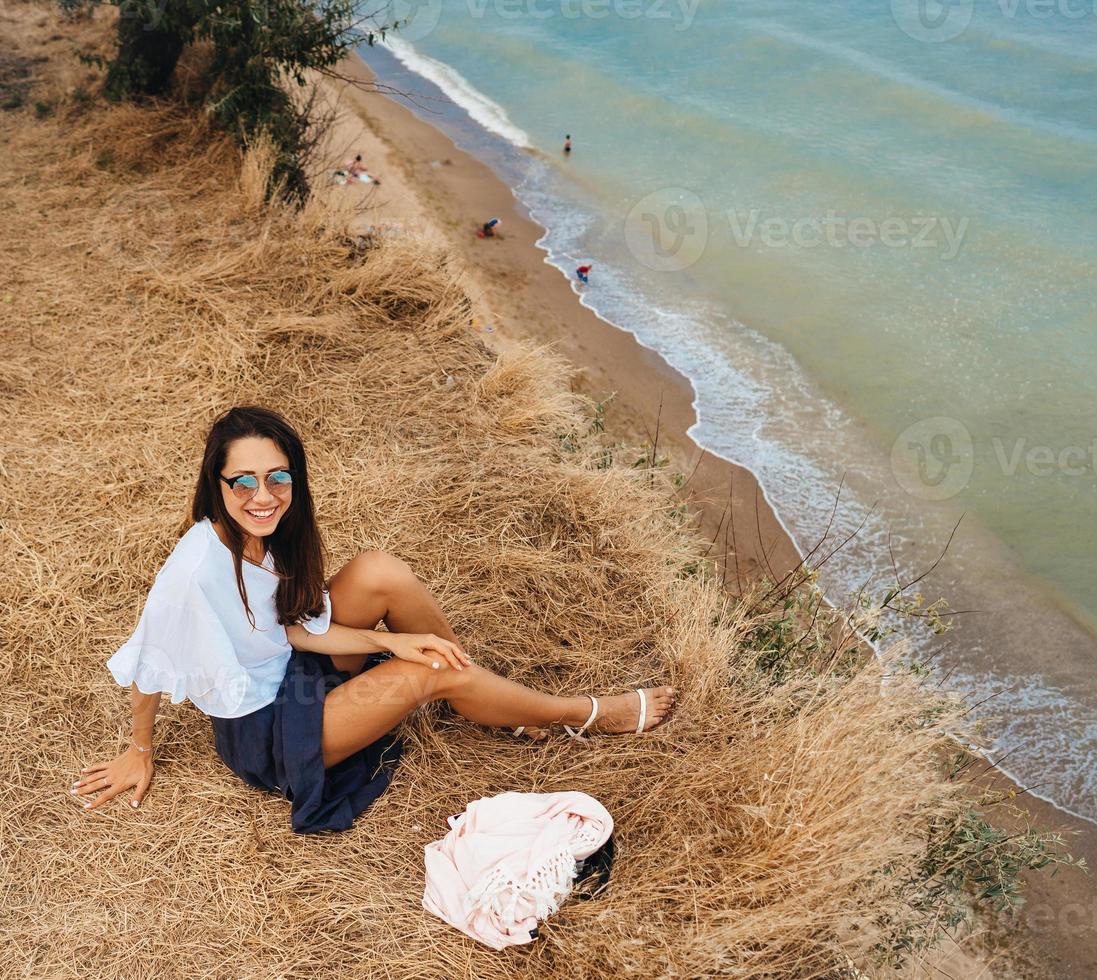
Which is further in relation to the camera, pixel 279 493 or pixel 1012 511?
pixel 1012 511

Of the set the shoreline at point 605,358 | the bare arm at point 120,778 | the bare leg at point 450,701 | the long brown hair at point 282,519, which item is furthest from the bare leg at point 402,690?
the shoreline at point 605,358

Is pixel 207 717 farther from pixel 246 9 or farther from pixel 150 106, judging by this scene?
pixel 150 106

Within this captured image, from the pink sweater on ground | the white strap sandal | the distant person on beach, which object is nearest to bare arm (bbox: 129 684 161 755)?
the pink sweater on ground

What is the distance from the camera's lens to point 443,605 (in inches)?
157

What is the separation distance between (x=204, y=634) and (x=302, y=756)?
1.61 feet

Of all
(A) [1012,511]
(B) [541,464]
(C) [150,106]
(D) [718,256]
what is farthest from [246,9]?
(A) [1012,511]

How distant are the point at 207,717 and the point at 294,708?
2.36ft

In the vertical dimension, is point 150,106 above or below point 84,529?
above

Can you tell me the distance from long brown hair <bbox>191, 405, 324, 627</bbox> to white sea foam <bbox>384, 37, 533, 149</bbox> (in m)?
12.1

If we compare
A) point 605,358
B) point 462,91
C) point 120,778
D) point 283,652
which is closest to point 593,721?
point 283,652

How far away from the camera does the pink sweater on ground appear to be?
2643 mm

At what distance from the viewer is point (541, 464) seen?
4.81 metres

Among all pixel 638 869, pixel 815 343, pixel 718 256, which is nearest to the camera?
pixel 638 869

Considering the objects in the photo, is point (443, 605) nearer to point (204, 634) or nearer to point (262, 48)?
point (204, 634)
